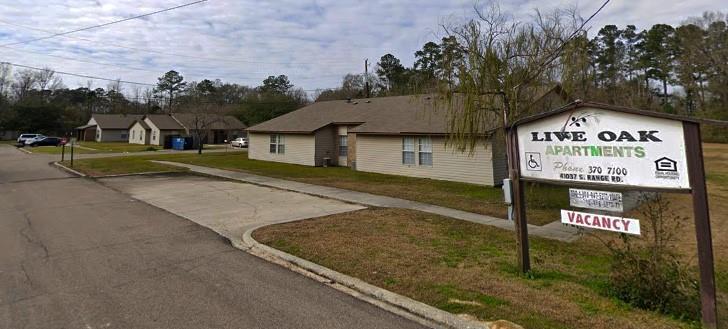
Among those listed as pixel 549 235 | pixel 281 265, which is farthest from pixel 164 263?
pixel 549 235

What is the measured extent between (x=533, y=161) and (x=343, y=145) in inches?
832

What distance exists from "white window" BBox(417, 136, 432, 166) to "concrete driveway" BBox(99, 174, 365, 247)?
25.3 feet

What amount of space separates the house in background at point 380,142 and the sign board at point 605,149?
8.47 m

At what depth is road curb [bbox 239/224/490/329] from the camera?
4.67 metres

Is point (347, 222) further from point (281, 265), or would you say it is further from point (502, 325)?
point (502, 325)

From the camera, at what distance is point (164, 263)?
6738 millimetres

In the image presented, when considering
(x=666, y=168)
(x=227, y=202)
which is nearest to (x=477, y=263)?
(x=666, y=168)

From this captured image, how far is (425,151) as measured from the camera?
20609mm

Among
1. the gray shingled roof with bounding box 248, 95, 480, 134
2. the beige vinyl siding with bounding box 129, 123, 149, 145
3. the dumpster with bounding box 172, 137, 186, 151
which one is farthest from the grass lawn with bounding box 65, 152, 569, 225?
the beige vinyl siding with bounding box 129, 123, 149, 145

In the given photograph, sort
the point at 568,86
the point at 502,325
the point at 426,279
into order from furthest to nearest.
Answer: the point at 568,86 < the point at 426,279 < the point at 502,325

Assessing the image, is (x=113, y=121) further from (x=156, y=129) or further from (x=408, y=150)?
(x=408, y=150)

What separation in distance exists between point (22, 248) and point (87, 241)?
3.15 ft

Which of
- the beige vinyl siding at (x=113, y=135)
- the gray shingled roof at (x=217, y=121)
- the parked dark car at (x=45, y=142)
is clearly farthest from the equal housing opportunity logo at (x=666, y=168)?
the beige vinyl siding at (x=113, y=135)

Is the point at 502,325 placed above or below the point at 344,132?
below
